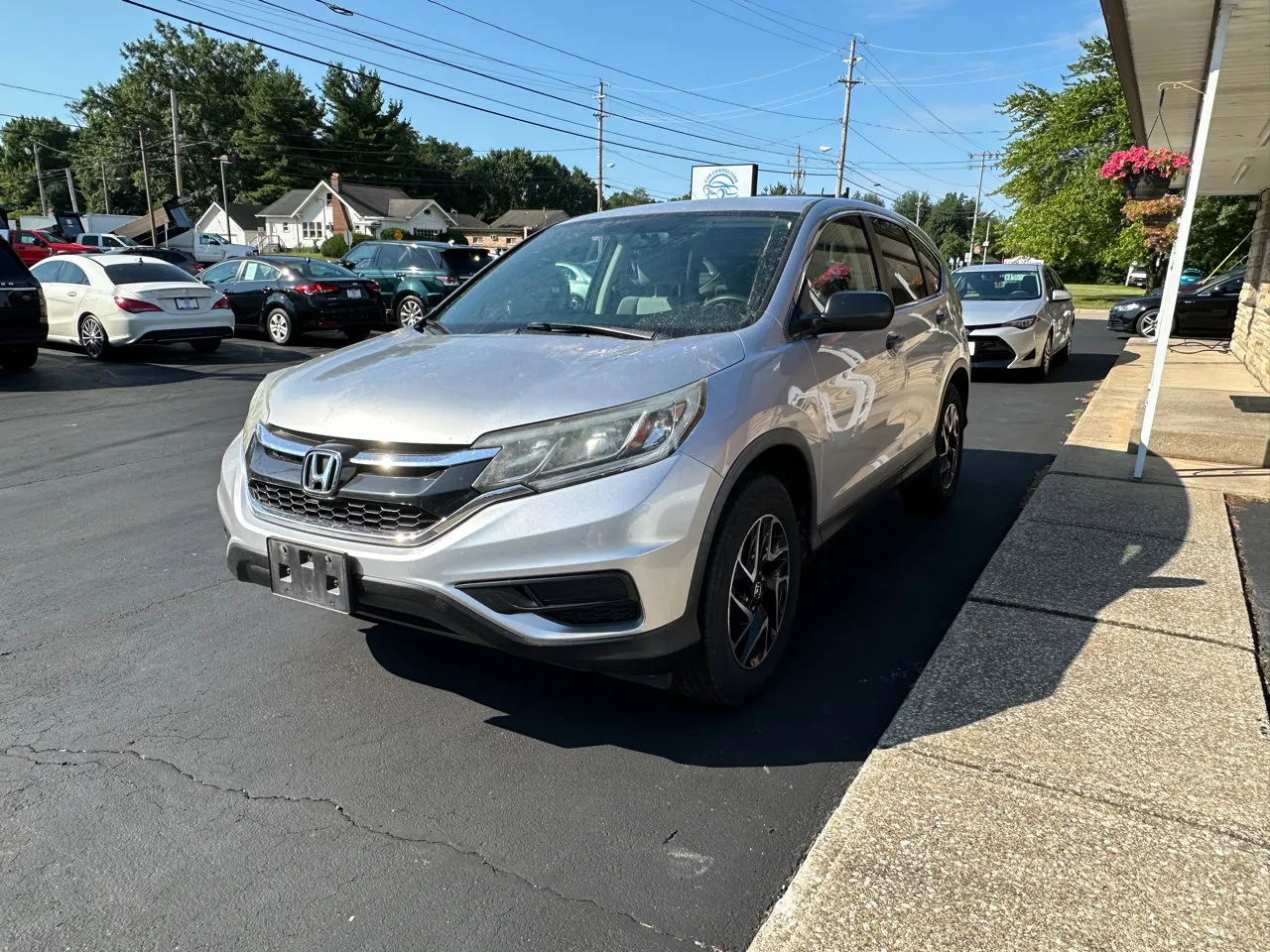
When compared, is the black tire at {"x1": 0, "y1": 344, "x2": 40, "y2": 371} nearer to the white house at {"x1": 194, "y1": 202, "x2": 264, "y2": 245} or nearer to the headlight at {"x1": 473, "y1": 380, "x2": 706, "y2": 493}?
the headlight at {"x1": 473, "y1": 380, "x2": 706, "y2": 493}

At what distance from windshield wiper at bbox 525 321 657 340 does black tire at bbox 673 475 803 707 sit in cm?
69

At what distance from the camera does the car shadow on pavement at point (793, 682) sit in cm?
291

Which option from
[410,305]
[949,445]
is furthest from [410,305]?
[949,445]

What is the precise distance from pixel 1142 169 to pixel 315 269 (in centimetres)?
1263

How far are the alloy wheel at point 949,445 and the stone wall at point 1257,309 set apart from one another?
20.4ft

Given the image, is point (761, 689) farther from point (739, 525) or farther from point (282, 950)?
point (282, 950)

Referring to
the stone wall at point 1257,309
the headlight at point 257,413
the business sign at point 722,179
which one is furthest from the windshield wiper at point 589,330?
the business sign at point 722,179

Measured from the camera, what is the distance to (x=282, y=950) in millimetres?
2006

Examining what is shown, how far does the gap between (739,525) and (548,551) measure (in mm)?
679

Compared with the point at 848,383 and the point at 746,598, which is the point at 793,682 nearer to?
the point at 746,598

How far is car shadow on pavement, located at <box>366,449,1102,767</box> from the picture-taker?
9.53 feet

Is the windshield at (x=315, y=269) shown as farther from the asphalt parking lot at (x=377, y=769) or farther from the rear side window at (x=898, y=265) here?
the rear side window at (x=898, y=265)

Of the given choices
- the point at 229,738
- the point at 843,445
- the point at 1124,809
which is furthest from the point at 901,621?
the point at 229,738

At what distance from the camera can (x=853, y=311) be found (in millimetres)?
3242
